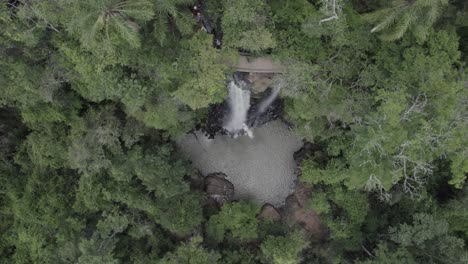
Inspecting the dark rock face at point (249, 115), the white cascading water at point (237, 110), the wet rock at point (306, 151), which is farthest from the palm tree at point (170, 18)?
the wet rock at point (306, 151)

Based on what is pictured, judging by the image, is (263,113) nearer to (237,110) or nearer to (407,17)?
(237,110)

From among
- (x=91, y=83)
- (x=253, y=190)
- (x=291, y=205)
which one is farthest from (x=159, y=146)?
(x=291, y=205)

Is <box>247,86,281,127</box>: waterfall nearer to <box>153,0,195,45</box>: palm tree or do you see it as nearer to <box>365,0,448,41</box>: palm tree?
<box>153,0,195,45</box>: palm tree

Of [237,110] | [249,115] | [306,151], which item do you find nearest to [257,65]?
[237,110]

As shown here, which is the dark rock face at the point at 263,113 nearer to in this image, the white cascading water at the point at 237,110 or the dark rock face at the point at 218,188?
the white cascading water at the point at 237,110

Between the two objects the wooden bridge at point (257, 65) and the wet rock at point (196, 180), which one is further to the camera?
the wet rock at point (196, 180)

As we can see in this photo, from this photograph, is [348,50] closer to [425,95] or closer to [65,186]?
[425,95]

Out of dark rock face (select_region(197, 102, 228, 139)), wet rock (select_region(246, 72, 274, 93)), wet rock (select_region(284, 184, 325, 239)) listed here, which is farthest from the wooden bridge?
wet rock (select_region(284, 184, 325, 239))
